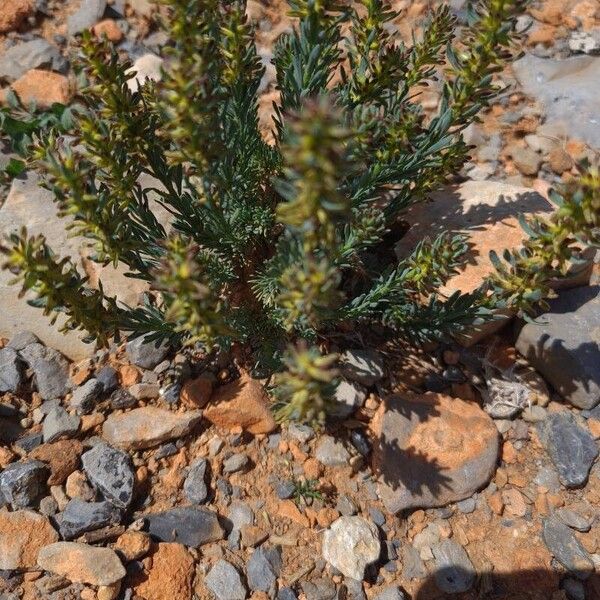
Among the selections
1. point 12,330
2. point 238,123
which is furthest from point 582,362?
point 12,330

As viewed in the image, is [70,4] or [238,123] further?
[70,4]

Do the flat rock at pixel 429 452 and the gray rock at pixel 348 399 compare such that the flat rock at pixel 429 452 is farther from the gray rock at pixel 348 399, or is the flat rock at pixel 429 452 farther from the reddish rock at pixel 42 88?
the reddish rock at pixel 42 88

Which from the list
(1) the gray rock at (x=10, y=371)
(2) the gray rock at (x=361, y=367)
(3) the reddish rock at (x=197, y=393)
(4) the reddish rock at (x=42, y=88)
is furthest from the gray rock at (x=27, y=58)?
(2) the gray rock at (x=361, y=367)

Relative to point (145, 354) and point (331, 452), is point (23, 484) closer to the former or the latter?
point (145, 354)

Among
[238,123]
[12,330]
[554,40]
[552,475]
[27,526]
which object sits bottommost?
[552,475]

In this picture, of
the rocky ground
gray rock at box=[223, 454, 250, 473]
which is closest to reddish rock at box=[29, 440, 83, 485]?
the rocky ground

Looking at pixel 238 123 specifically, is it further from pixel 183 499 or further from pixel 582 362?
pixel 582 362
